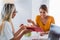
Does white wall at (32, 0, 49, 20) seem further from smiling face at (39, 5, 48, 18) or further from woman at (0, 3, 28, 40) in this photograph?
woman at (0, 3, 28, 40)

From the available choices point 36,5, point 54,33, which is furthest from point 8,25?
point 54,33

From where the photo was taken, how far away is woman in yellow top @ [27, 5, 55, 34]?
1.30 meters

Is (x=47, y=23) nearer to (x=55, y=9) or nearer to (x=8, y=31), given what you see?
(x=55, y=9)

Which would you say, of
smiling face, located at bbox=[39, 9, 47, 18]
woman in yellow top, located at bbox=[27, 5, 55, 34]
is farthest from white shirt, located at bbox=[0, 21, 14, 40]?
smiling face, located at bbox=[39, 9, 47, 18]

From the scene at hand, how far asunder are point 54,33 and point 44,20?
0.14 metres

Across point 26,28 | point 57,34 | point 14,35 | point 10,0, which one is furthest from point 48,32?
point 10,0

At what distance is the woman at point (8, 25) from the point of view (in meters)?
1.28

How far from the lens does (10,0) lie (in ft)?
4.20

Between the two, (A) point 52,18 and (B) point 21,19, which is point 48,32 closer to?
(A) point 52,18

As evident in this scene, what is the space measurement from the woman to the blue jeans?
0.27 metres

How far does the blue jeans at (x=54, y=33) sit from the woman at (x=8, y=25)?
27 centimetres

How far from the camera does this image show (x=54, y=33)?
1288mm

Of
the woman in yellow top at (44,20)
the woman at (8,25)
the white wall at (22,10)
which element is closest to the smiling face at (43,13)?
the woman in yellow top at (44,20)

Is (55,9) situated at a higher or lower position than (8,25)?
higher
